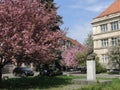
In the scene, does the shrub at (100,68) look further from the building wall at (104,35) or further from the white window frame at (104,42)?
the white window frame at (104,42)

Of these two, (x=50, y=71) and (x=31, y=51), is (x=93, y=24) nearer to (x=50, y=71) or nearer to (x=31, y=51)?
(x=50, y=71)

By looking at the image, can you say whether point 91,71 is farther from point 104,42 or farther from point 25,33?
point 104,42

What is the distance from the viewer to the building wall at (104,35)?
64.1 meters

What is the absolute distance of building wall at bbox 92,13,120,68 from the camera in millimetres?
64144

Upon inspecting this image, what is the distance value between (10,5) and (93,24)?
1964 inches

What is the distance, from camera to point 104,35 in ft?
221

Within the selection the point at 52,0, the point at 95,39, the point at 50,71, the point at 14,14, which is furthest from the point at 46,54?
the point at 95,39

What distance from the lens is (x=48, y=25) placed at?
24906 mm

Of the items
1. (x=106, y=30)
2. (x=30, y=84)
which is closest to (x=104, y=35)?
(x=106, y=30)

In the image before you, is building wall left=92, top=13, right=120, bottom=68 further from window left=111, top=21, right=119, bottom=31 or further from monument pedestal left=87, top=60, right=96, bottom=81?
monument pedestal left=87, top=60, right=96, bottom=81

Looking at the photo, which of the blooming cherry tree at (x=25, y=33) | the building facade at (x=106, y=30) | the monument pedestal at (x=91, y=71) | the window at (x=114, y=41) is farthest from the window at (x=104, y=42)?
the blooming cherry tree at (x=25, y=33)

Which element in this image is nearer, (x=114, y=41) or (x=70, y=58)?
(x=114, y=41)

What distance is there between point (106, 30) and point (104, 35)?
110 cm

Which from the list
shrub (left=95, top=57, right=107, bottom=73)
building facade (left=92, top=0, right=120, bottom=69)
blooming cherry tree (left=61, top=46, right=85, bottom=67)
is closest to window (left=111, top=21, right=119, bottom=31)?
building facade (left=92, top=0, right=120, bottom=69)
